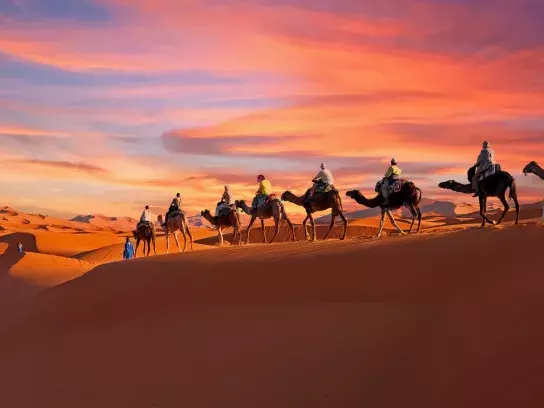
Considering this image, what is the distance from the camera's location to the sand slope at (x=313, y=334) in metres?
8.13

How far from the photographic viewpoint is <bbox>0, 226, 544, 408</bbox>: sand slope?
26.7 feet

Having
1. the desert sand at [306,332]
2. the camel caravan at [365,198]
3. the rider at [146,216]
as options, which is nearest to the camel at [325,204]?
the camel caravan at [365,198]

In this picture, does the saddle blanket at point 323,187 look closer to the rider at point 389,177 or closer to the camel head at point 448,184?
the rider at point 389,177

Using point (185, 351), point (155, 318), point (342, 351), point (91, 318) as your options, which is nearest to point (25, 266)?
point (91, 318)

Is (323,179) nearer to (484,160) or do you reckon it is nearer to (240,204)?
(484,160)

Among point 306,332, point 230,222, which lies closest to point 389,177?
point 306,332

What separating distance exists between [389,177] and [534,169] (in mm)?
4179

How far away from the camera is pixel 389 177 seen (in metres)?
18.8

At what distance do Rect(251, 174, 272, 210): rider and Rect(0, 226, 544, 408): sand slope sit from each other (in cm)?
917

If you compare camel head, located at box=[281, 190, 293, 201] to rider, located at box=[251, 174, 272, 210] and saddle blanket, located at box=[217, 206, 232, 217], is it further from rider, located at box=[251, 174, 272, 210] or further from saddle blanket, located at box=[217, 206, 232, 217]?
saddle blanket, located at box=[217, 206, 232, 217]

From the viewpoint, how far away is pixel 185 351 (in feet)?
34.1

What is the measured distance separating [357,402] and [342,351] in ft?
4.00

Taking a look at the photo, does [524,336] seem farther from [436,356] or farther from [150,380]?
[150,380]

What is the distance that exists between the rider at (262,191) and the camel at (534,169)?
10.5 meters
